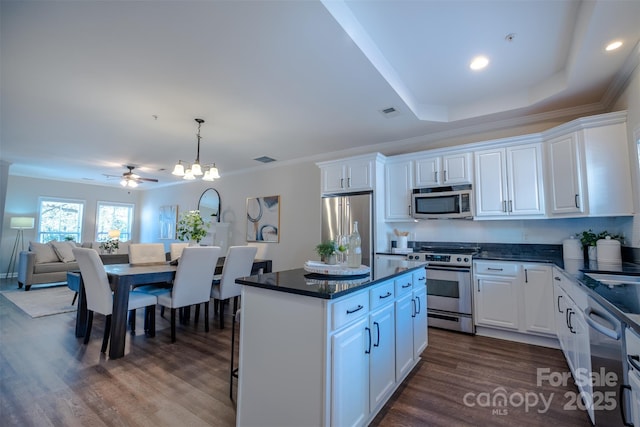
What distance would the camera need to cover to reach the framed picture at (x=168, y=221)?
791 centimetres

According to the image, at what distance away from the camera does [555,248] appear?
333cm

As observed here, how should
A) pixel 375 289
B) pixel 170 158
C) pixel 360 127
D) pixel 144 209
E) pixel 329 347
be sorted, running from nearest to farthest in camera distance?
1. pixel 329 347
2. pixel 375 289
3. pixel 360 127
4. pixel 170 158
5. pixel 144 209

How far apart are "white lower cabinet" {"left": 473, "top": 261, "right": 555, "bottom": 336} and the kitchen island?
6.45 feet

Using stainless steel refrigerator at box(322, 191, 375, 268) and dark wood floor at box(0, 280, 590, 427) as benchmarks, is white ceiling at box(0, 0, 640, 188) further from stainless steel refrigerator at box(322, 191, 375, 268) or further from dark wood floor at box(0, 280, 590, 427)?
dark wood floor at box(0, 280, 590, 427)

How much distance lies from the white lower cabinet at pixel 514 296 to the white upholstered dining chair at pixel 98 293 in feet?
12.2

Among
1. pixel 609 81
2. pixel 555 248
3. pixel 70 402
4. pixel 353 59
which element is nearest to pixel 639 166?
pixel 609 81

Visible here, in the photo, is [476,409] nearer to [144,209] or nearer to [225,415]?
[225,415]

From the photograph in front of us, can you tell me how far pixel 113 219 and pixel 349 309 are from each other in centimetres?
990

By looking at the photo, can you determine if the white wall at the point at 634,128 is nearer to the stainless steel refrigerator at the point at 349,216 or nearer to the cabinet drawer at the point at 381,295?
the cabinet drawer at the point at 381,295

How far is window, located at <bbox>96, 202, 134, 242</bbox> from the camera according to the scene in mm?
8500

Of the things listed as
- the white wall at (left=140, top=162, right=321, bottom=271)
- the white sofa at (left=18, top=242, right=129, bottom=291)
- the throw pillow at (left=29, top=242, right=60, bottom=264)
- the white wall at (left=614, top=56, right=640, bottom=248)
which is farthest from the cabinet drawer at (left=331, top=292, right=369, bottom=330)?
the throw pillow at (left=29, top=242, right=60, bottom=264)

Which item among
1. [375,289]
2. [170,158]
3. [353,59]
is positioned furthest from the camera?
[170,158]

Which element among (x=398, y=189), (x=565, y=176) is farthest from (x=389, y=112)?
(x=565, y=176)

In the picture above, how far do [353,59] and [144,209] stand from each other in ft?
29.8
